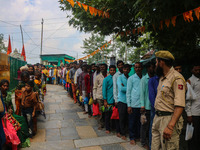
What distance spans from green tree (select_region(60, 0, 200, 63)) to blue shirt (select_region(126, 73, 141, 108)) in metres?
1.44

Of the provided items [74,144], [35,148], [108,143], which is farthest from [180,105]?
[35,148]

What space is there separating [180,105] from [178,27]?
11.7 feet

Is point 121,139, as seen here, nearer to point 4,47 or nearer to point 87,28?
point 87,28

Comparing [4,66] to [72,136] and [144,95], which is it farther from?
[144,95]

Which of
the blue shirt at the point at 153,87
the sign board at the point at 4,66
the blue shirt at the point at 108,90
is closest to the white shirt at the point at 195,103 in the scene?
the blue shirt at the point at 153,87

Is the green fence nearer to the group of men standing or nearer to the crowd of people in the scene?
the crowd of people

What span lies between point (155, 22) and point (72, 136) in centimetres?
368

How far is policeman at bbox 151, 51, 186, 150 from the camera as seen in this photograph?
2.25m

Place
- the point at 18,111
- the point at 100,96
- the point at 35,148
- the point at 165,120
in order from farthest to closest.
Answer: the point at 100,96 → the point at 18,111 → the point at 35,148 → the point at 165,120

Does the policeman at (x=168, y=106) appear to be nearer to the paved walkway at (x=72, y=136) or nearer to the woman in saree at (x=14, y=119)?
the paved walkway at (x=72, y=136)

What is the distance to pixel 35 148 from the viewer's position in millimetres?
4113

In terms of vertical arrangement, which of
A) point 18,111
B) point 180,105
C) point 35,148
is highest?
point 180,105

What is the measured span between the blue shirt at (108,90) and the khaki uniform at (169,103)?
2483mm

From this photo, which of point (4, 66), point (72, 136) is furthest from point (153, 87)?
point (4, 66)
